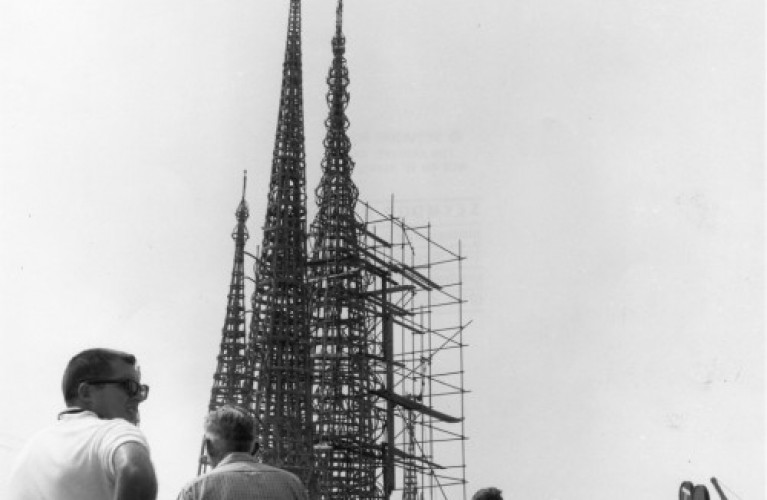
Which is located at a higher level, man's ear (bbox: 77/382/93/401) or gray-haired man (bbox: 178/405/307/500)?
man's ear (bbox: 77/382/93/401)

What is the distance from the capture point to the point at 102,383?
4.02 meters

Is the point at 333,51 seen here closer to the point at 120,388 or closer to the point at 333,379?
the point at 333,379

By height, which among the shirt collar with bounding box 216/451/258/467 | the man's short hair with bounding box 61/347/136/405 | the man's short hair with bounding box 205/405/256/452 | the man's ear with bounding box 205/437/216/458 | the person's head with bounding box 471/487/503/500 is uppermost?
the man's short hair with bounding box 61/347/136/405

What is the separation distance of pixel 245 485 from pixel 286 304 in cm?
5224

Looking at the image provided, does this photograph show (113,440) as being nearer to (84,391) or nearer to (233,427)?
(84,391)

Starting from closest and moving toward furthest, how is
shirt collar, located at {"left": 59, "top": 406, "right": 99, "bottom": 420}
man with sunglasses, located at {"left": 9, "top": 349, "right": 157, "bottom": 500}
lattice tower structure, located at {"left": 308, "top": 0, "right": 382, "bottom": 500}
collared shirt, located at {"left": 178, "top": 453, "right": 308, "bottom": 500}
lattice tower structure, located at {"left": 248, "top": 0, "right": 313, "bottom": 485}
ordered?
man with sunglasses, located at {"left": 9, "top": 349, "right": 157, "bottom": 500}, shirt collar, located at {"left": 59, "top": 406, "right": 99, "bottom": 420}, collared shirt, located at {"left": 178, "top": 453, "right": 308, "bottom": 500}, lattice tower structure, located at {"left": 308, "top": 0, "right": 382, "bottom": 500}, lattice tower structure, located at {"left": 248, "top": 0, "right": 313, "bottom": 485}

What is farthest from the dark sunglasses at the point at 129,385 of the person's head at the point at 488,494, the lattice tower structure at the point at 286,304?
the lattice tower structure at the point at 286,304

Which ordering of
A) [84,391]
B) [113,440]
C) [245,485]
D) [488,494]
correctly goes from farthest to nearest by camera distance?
[488,494], [245,485], [84,391], [113,440]

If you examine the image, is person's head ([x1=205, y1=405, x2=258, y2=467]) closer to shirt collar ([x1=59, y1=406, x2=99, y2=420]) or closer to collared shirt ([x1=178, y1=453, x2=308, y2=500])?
collared shirt ([x1=178, y1=453, x2=308, y2=500])

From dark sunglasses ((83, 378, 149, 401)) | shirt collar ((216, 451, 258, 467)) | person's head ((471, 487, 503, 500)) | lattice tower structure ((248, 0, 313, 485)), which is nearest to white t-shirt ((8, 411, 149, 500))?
dark sunglasses ((83, 378, 149, 401))

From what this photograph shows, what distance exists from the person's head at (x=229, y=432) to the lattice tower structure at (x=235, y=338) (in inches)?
2011

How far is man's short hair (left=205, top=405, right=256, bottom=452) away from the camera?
15.6 feet

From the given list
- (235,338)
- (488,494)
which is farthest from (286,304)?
(488,494)

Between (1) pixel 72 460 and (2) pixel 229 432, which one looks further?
Result: (2) pixel 229 432
